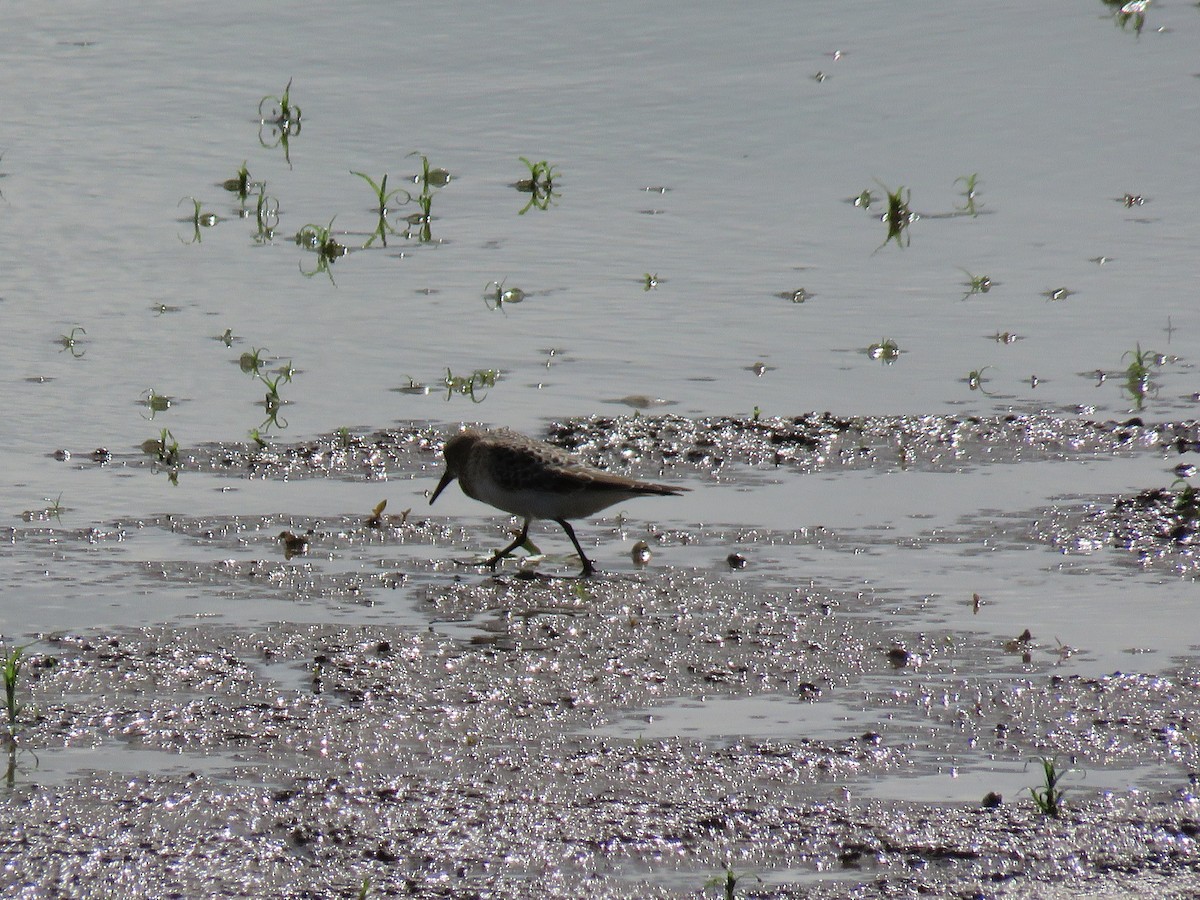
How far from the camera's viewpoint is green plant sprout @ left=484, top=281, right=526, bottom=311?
10.9 meters

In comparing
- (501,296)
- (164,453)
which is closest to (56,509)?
(164,453)

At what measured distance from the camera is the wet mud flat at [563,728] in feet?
15.5

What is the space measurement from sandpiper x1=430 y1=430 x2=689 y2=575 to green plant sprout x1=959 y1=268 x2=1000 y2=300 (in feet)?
13.2

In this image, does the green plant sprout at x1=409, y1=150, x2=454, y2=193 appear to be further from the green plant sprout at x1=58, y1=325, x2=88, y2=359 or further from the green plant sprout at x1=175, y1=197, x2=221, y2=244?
the green plant sprout at x1=58, y1=325, x2=88, y2=359

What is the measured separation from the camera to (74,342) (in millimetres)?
10234

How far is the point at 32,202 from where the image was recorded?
12.7 meters

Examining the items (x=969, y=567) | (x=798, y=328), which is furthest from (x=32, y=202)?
(x=969, y=567)

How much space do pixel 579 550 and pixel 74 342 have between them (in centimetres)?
405

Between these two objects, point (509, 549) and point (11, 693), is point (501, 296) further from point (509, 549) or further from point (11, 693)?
point (11, 693)

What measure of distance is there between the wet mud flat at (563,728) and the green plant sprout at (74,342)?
2.53m

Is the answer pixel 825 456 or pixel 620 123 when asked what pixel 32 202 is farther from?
pixel 825 456

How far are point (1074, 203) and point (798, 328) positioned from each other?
3.27 metres

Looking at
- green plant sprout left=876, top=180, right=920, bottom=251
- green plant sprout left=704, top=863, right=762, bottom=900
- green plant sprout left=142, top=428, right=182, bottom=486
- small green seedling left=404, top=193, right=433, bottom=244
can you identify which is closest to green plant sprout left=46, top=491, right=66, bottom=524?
green plant sprout left=142, top=428, right=182, bottom=486

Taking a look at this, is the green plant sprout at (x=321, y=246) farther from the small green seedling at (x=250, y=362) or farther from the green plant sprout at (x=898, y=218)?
the green plant sprout at (x=898, y=218)
